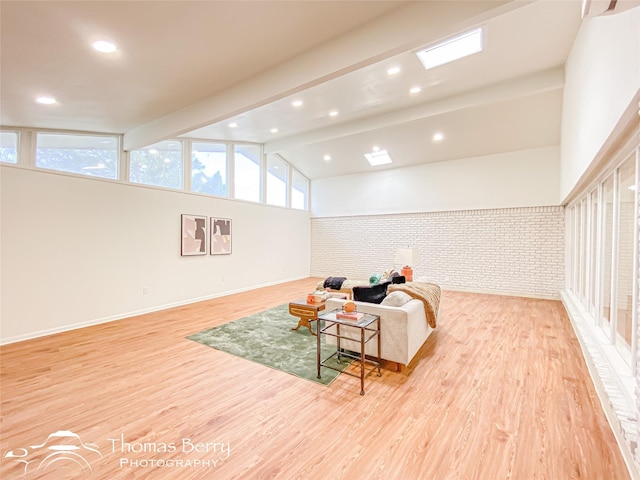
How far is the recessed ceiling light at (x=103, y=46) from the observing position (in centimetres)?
235

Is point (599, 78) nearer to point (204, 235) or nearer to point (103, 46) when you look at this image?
point (103, 46)

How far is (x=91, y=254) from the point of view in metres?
4.33

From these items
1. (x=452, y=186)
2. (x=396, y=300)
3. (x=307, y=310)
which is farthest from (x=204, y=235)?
(x=452, y=186)

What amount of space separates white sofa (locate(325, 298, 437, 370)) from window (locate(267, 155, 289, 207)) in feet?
18.2

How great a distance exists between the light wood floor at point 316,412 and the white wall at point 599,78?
212 centimetres

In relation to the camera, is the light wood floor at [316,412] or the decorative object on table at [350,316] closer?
the light wood floor at [316,412]

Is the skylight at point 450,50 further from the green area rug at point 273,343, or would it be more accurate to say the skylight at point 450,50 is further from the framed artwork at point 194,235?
the framed artwork at point 194,235

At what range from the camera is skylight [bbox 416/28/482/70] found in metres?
3.53

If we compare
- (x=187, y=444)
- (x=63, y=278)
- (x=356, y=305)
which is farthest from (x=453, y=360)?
(x=63, y=278)

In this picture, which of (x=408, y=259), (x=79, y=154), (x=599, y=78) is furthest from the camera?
(x=408, y=259)

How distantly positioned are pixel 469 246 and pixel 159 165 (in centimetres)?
710

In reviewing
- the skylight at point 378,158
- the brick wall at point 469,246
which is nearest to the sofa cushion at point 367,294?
the brick wall at point 469,246

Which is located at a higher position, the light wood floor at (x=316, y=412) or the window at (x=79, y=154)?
the window at (x=79, y=154)

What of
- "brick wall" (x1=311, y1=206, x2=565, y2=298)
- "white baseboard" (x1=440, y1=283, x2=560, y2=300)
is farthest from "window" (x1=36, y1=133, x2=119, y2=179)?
"white baseboard" (x1=440, y1=283, x2=560, y2=300)
